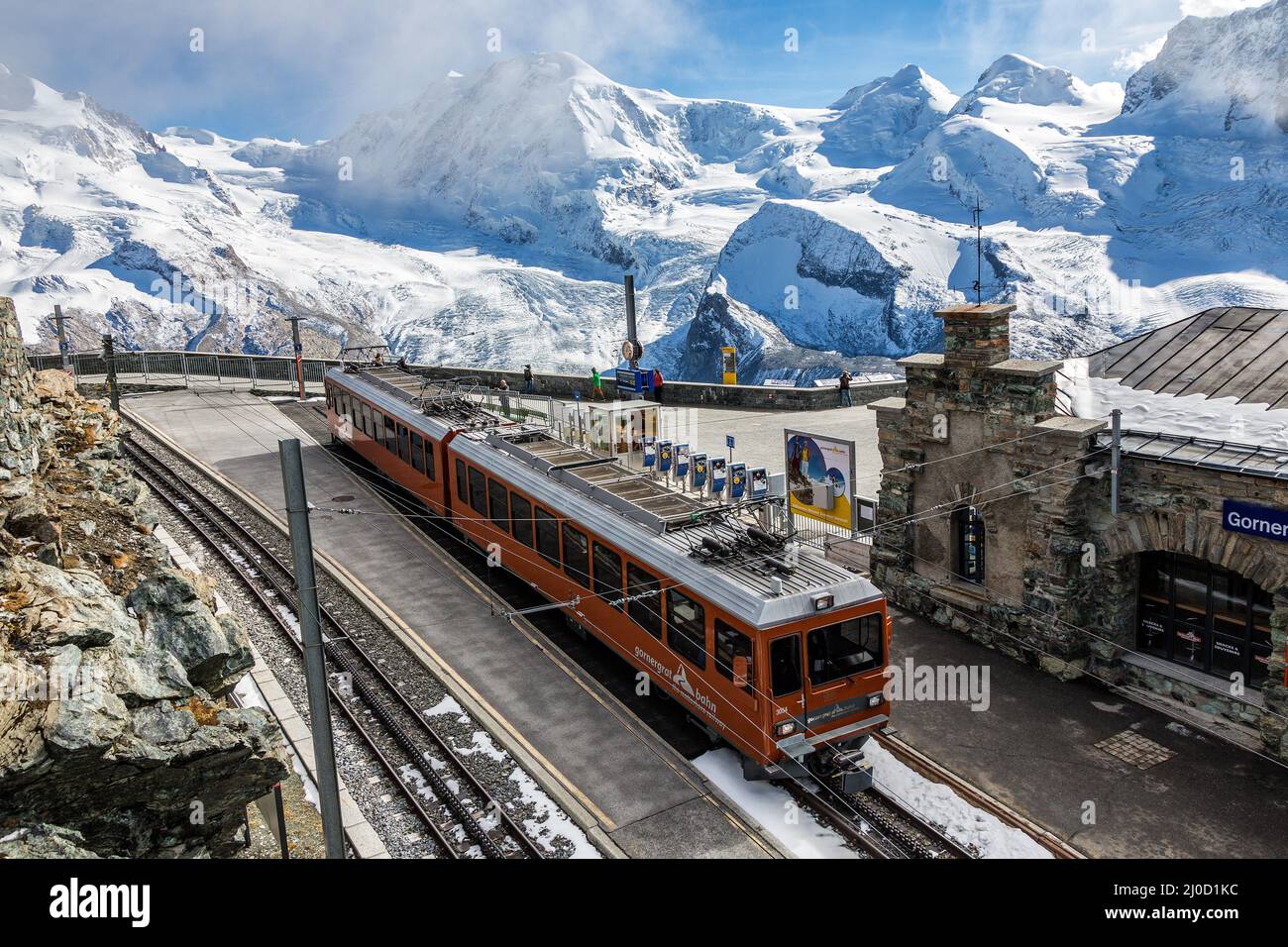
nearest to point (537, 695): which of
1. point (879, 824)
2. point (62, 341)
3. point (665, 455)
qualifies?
point (879, 824)

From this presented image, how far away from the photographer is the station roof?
712 inches

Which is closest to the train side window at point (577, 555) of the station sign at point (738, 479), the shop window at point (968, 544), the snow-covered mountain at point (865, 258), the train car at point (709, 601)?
the train car at point (709, 601)

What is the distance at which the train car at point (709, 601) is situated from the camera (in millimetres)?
13742

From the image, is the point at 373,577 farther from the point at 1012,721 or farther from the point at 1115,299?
the point at 1115,299

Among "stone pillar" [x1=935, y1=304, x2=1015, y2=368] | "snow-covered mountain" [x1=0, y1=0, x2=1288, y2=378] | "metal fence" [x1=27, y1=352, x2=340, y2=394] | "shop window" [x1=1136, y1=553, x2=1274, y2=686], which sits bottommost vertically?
"shop window" [x1=1136, y1=553, x2=1274, y2=686]

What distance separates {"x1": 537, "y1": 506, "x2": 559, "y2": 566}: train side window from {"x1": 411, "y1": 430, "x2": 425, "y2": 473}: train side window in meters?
7.20

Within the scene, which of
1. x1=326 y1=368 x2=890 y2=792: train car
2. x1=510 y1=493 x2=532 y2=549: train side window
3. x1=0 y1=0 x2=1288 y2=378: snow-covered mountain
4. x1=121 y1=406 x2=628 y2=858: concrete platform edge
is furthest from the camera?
x1=0 y1=0 x2=1288 y2=378: snow-covered mountain

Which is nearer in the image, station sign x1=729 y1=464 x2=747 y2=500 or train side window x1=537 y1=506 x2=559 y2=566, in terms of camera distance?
train side window x1=537 y1=506 x2=559 y2=566

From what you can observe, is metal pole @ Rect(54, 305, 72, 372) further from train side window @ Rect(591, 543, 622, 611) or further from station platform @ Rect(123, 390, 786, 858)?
train side window @ Rect(591, 543, 622, 611)

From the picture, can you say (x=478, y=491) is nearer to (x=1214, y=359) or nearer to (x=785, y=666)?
(x=785, y=666)

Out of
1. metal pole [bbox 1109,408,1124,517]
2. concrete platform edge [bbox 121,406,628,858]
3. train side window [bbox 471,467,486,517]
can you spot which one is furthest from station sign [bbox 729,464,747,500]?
metal pole [bbox 1109,408,1124,517]

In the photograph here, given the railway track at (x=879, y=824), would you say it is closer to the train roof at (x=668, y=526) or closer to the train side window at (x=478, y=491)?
the train roof at (x=668, y=526)

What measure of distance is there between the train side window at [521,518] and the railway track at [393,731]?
12.4 ft

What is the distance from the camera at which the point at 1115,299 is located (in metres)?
162
